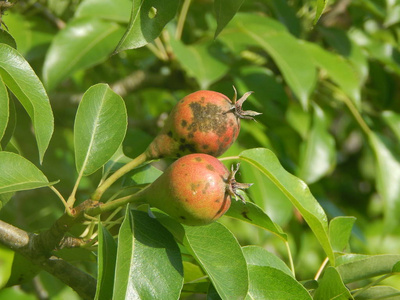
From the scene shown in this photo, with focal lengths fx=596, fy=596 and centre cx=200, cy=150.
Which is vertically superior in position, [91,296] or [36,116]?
[36,116]

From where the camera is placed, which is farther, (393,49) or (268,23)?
(393,49)

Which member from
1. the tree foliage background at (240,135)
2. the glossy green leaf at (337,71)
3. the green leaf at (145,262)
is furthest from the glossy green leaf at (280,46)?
the green leaf at (145,262)

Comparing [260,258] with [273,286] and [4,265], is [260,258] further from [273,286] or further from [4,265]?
[4,265]

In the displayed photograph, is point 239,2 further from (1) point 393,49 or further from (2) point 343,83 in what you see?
(1) point 393,49

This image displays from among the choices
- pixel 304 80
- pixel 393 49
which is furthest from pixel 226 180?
pixel 393 49

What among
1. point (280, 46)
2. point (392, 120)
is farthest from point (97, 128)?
point (392, 120)

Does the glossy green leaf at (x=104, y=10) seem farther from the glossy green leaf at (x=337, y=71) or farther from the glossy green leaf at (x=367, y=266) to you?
the glossy green leaf at (x=367, y=266)

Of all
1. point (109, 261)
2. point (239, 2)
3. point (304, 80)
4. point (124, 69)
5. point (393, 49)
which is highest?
point (239, 2)
